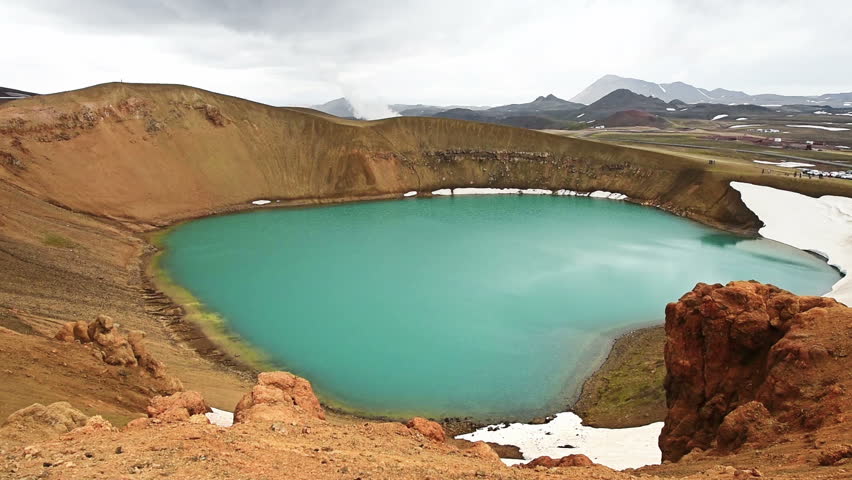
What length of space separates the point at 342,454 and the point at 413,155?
8257cm

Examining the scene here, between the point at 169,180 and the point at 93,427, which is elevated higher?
the point at 169,180

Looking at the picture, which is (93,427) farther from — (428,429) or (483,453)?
(483,453)

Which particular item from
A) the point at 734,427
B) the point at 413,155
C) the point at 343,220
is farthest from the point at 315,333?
the point at 413,155

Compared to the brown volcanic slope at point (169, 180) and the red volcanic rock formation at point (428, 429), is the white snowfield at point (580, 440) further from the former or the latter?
the brown volcanic slope at point (169, 180)

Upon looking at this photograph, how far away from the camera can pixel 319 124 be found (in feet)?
289

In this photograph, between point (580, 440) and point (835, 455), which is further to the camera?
point (580, 440)

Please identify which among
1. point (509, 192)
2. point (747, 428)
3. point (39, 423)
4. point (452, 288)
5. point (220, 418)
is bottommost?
point (452, 288)

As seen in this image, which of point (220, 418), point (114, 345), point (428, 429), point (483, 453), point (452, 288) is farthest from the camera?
point (452, 288)

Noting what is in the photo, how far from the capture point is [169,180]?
70625 mm

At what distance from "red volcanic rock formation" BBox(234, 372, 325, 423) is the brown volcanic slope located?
18.4 feet

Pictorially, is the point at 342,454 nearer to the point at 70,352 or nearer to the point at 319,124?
the point at 70,352

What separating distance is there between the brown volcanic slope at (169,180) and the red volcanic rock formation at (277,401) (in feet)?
18.4

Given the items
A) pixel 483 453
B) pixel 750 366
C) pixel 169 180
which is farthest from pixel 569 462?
pixel 169 180

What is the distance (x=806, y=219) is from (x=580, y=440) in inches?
2199
